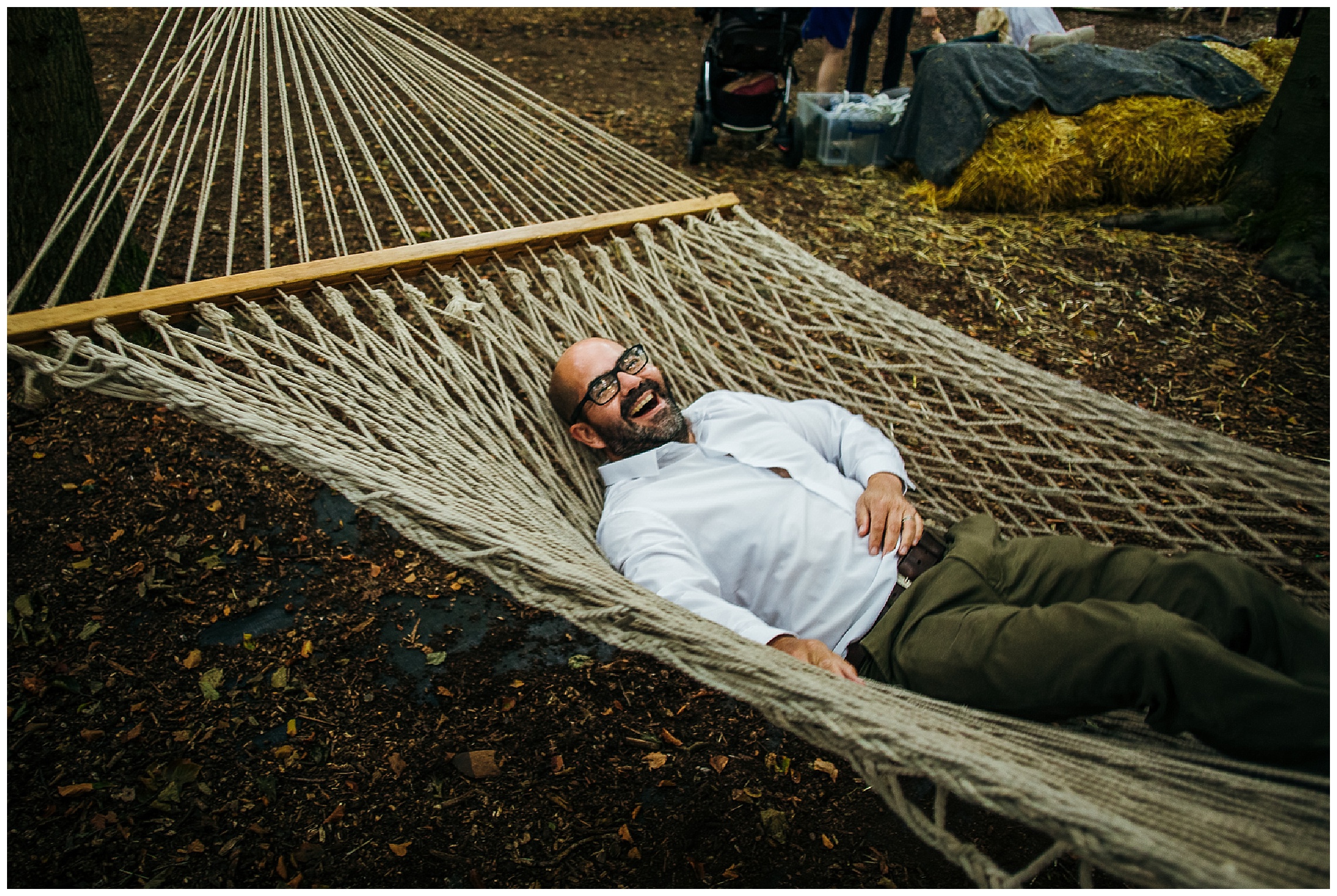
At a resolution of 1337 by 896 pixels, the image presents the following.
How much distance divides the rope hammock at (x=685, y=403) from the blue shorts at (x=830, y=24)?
5.51ft

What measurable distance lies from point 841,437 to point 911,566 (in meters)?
0.37

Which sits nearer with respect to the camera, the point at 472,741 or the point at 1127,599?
the point at 1127,599

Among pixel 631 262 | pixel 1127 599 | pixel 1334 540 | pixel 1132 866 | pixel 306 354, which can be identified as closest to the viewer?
pixel 1132 866

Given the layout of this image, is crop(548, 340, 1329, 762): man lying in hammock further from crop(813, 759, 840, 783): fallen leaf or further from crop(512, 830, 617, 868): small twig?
crop(512, 830, 617, 868): small twig

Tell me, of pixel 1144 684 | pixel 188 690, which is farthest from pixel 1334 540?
pixel 188 690

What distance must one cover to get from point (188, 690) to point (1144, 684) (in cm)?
175

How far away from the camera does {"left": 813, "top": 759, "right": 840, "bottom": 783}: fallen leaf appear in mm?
1624

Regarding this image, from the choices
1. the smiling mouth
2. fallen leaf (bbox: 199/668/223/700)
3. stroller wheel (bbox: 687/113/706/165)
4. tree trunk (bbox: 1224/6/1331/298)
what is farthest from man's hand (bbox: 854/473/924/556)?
stroller wheel (bbox: 687/113/706/165)

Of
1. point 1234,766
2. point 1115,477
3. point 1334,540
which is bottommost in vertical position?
point 1115,477

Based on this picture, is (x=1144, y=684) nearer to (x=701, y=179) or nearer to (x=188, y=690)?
(x=188, y=690)

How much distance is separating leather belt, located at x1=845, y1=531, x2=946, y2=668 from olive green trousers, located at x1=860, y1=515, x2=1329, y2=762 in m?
0.07

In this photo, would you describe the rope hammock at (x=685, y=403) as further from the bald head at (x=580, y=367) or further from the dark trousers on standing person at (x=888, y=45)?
the dark trousers on standing person at (x=888, y=45)

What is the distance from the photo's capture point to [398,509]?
125 cm

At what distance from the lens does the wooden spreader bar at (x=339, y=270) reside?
154 cm
